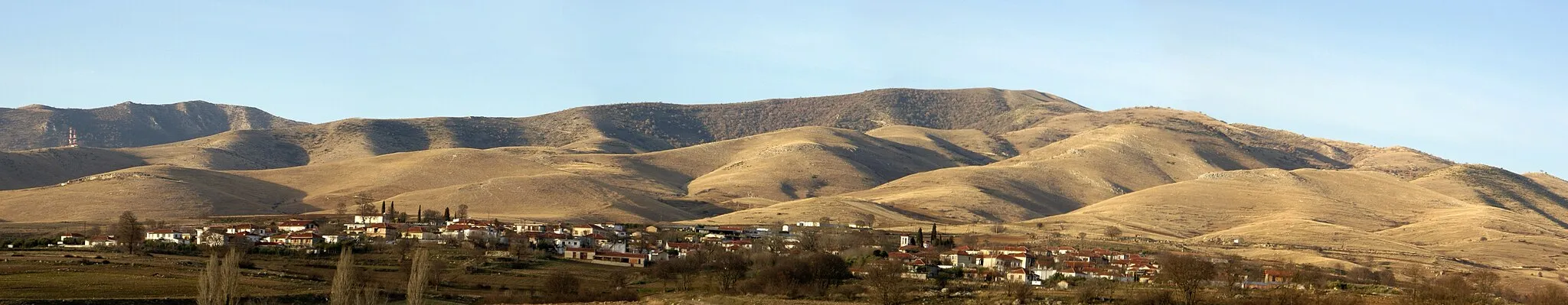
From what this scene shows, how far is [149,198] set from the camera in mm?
166500

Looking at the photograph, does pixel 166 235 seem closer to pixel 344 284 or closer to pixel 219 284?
pixel 219 284

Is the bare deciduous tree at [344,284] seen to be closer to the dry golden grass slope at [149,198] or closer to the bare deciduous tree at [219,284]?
the bare deciduous tree at [219,284]

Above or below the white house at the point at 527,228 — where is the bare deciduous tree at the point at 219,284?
below

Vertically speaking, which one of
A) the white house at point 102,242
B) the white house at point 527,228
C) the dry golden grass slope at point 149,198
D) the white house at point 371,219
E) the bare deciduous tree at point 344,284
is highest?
the dry golden grass slope at point 149,198

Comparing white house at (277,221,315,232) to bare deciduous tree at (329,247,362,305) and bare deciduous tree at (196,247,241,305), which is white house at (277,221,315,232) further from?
bare deciduous tree at (196,247,241,305)

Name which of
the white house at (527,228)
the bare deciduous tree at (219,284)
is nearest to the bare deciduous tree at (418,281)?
the bare deciduous tree at (219,284)

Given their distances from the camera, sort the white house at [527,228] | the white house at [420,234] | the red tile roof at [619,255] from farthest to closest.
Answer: the white house at [527,228]
the white house at [420,234]
the red tile roof at [619,255]

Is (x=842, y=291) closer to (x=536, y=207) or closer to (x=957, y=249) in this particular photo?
(x=957, y=249)

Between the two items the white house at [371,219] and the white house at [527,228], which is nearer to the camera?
the white house at [527,228]

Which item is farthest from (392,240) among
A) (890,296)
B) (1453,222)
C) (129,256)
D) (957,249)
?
(1453,222)

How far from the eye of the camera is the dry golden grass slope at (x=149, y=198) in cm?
15612

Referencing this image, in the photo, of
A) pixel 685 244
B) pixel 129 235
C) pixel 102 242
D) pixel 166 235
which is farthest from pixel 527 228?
pixel 102 242

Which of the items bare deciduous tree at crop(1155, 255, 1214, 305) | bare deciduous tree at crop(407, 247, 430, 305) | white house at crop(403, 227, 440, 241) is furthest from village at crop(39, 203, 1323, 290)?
bare deciduous tree at crop(407, 247, 430, 305)

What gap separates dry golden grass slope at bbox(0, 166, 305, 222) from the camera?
512 ft
